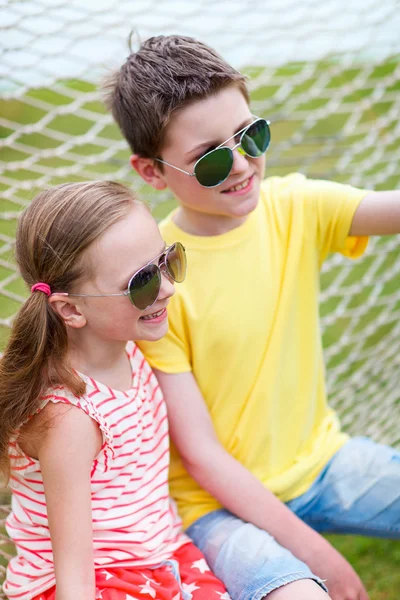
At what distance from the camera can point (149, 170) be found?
1.49 m

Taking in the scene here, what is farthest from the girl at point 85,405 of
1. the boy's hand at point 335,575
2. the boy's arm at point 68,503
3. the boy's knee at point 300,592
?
the boy's hand at point 335,575

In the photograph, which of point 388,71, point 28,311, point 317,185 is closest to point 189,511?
point 28,311

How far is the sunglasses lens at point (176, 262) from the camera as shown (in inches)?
49.7

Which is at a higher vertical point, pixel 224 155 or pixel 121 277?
pixel 224 155

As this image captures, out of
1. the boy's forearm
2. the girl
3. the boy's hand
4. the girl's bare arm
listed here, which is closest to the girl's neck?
the girl

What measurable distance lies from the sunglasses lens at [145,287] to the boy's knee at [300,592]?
52cm

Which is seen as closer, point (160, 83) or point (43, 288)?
point (43, 288)

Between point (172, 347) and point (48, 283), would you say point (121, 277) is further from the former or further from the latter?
point (172, 347)

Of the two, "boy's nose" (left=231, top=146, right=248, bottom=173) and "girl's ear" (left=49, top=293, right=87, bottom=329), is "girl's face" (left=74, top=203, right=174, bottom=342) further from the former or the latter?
"boy's nose" (left=231, top=146, right=248, bottom=173)

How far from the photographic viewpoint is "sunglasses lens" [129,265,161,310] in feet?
3.96

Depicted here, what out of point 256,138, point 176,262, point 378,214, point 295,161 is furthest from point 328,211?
point 295,161

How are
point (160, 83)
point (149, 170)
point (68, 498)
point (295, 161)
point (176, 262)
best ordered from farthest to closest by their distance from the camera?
point (295, 161)
point (149, 170)
point (160, 83)
point (176, 262)
point (68, 498)

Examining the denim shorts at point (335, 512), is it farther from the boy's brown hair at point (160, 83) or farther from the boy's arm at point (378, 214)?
the boy's brown hair at point (160, 83)

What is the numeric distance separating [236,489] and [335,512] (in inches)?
9.9
